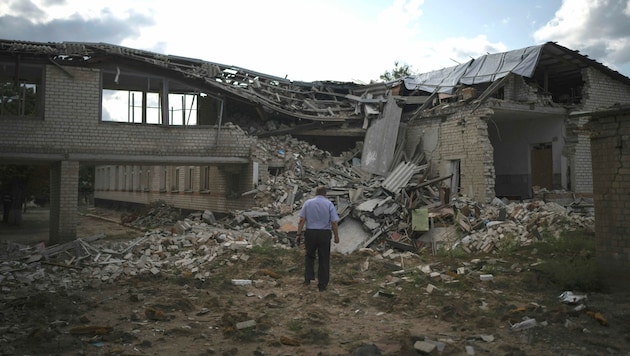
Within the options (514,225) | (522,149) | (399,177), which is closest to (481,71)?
(522,149)

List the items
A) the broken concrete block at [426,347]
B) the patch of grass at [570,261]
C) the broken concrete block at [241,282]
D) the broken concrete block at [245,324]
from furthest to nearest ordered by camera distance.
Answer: the broken concrete block at [241,282], the patch of grass at [570,261], the broken concrete block at [245,324], the broken concrete block at [426,347]

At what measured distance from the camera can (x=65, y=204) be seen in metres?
14.6

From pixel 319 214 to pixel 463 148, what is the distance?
10.2m

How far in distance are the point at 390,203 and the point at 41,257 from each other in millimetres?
9520

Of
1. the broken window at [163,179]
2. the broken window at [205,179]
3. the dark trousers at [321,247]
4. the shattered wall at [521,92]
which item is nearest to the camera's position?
the dark trousers at [321,247]

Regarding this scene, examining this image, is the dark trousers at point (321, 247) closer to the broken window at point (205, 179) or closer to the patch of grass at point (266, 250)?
the patch of grass at point (266, 250)

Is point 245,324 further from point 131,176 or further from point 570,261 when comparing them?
point 131,176

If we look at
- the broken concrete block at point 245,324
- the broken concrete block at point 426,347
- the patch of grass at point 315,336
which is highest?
the broken concrete block at point 426,347

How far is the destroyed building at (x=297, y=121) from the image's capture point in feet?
48.9

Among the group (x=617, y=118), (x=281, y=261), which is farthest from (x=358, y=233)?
(x=617, y=118)

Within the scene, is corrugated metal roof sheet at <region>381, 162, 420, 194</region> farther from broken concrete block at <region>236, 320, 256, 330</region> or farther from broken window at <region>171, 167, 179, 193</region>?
broken window at <region>171, 167, 179, 193</region>

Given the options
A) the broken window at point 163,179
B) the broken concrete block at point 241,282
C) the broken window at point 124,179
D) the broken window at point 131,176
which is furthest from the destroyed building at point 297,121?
the broken window at point 124,179

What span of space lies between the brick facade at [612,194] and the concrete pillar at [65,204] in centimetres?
1409

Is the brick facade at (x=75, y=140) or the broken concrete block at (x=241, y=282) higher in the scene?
the brick facade at (x=75, y=140)
